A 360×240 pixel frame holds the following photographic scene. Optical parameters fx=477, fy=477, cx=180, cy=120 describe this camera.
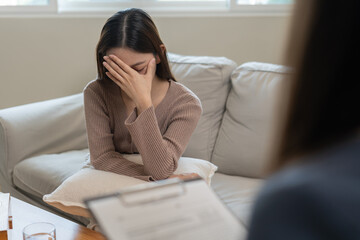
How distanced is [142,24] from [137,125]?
35 cm

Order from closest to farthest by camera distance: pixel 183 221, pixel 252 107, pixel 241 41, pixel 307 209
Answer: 1. pixel 307 209
2. pixel 183 221
3. pixel 252 107
4. pixel 241 41

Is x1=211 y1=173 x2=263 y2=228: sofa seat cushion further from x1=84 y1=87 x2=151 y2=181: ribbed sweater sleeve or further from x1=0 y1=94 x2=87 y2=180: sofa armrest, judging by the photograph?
x1=0 y1=94 x2=87 y2=180: sofa armrest

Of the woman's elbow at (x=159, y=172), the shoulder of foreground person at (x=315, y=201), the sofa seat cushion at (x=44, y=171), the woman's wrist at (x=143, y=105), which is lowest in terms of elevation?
the sofa seat cushion at (x=44, y=171)

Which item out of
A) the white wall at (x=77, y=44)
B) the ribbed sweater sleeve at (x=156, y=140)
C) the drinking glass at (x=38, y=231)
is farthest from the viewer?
the white wall at (x=77, y=44)

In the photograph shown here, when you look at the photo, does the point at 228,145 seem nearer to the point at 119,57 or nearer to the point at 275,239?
the point at 119,57

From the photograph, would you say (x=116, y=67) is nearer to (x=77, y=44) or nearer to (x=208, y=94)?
(x=208, y=94)

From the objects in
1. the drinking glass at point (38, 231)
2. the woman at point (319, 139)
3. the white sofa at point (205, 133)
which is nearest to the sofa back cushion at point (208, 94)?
the white sofa at point (205, 133)


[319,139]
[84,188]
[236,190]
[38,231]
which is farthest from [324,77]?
[236,190]

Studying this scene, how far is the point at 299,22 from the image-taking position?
0.48m

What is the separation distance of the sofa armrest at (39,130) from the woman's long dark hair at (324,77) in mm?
1881

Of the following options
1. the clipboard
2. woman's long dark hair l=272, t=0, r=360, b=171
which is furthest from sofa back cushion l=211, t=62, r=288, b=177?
woman's long dark hair l=272, t=0, r=360, b=171

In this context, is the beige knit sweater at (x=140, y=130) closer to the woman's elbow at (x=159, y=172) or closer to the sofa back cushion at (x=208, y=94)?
the woman's elbow at (x=159, y=172)

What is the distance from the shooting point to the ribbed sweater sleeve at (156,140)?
1.58m

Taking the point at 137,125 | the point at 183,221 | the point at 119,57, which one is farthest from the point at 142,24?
the point at 183,221
